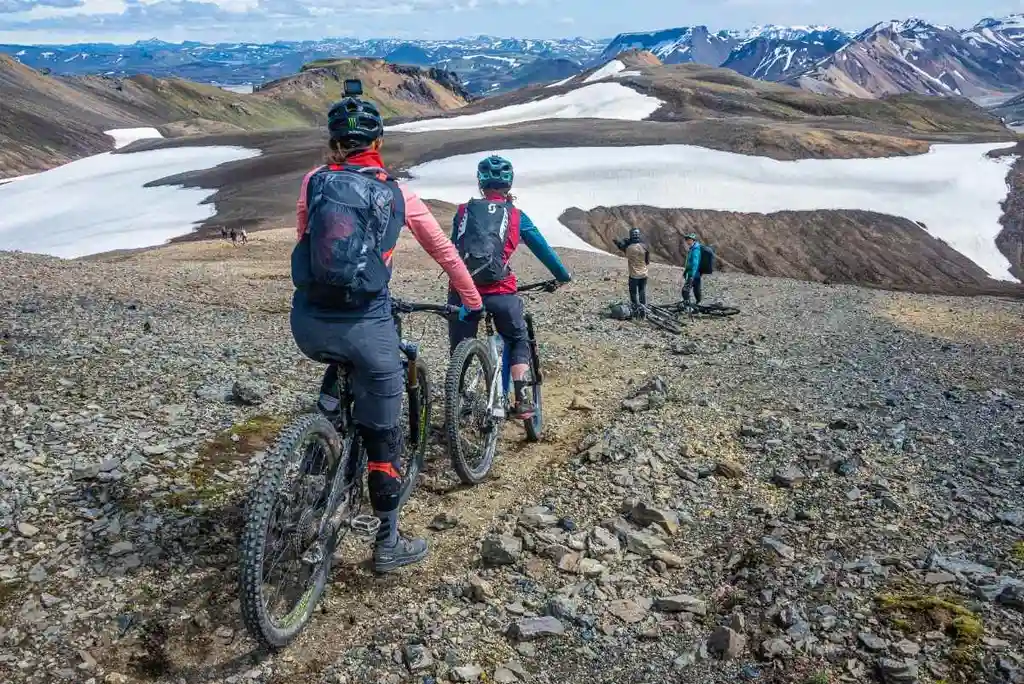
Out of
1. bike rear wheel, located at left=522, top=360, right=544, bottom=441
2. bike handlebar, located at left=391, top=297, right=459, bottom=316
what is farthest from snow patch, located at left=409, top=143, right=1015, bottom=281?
bike handlebar, located at left=391, top=297, right=459, bottom=316

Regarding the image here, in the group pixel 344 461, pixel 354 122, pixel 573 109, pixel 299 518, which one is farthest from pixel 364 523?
pixel 573 109

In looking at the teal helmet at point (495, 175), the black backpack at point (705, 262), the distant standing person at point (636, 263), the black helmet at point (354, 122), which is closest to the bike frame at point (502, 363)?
the teal helmet at point (495, 175)

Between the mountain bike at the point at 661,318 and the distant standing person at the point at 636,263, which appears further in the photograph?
the distant standing person at the point at 636,263

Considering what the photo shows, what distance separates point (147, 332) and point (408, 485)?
24.7 feet

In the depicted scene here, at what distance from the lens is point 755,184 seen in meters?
59.1

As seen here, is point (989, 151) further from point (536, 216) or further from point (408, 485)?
point (408, 485)

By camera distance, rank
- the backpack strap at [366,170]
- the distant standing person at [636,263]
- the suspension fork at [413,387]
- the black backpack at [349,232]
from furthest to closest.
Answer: the distant standing person at [636,263] < the suspension fork at [413,387] < the backpack strap at [366,170] < the black backpack at [349,232]

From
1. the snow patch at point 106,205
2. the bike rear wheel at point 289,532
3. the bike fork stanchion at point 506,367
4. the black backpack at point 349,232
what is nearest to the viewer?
the bike rear wheel at point 289,532

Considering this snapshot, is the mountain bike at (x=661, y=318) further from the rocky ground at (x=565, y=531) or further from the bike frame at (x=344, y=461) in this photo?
the bike frame at (x=344, y=461)

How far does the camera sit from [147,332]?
1248 cm

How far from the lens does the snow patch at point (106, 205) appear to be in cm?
5000

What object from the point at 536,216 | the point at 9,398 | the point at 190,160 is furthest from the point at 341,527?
the point at 190,160

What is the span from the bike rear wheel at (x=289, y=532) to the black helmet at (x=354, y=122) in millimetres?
2075

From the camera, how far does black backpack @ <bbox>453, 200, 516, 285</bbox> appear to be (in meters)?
8.02
